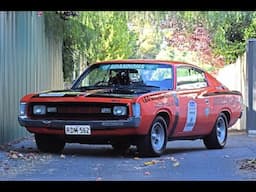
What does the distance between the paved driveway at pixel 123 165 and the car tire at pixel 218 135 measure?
25 cm

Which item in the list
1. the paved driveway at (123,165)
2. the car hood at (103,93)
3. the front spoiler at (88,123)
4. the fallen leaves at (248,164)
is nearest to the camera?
the paved driveway at (123,165)

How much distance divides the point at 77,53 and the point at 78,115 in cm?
1070

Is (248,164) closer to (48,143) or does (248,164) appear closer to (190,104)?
(190,104)

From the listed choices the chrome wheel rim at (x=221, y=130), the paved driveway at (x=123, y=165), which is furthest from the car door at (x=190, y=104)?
the chrome wheel rim at (x=221, y=130)

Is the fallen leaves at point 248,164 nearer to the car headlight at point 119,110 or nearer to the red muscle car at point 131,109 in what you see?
the red muscle car at point 131,109

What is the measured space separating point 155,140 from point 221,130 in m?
2.34

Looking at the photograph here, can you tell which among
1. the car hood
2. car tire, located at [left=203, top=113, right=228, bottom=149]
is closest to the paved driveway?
car tire, located at [left=203, top=113, right=228, bottom=149]

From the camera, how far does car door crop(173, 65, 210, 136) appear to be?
10594 millimetres

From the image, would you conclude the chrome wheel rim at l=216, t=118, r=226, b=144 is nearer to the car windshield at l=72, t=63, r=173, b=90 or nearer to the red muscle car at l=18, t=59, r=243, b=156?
the red muscle car at l=18, t=59, r=243, b=156

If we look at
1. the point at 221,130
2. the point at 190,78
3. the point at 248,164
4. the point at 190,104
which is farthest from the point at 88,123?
the point at 221,130

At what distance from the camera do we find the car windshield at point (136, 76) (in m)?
10.6

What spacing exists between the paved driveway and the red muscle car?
0.27m
